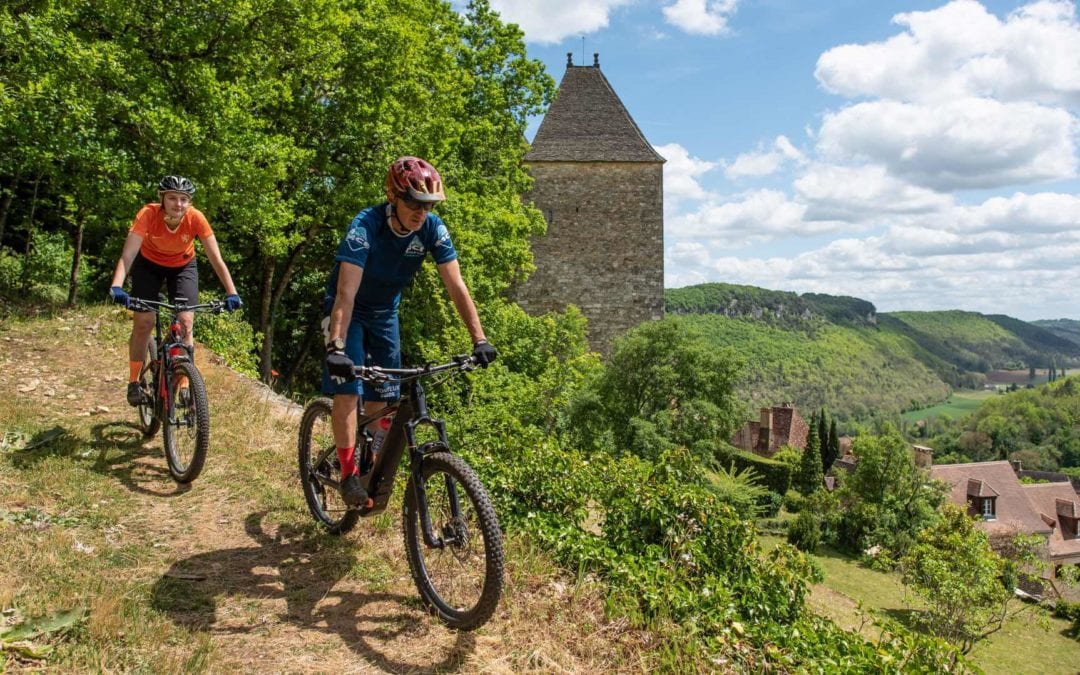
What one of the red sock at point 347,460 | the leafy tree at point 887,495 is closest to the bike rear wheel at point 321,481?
the red sock at point 347,460

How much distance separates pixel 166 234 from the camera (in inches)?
202

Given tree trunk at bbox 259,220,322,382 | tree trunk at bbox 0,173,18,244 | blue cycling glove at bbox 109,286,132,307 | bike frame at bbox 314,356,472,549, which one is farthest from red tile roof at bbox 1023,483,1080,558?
tree trunk at bbox 0,173,18,244

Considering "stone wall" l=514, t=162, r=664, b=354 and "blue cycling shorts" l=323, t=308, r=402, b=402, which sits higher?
"stone wall" l=514, t=162, r=664, b=354

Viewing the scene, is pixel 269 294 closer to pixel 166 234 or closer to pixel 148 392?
pixel 148 392

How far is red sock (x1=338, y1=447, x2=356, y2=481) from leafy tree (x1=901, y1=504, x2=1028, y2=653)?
23269 mm

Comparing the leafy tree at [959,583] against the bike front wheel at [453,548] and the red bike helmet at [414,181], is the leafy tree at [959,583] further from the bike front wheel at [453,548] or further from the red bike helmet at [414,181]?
the red bike helmet at [414,181]

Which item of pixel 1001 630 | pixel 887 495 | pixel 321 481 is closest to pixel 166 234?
pixel 321 481

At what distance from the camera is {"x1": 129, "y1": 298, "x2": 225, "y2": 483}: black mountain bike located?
15.8 feet

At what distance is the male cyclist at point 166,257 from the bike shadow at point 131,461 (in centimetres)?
42

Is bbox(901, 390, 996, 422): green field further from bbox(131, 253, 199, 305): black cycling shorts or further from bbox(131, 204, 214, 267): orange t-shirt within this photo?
bbox(131, 204, 214, 267): orange t-shirt

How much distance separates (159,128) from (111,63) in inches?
40.6

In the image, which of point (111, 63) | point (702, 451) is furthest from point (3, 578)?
point (702, 451)

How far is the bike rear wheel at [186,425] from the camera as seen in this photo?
15.8 ft

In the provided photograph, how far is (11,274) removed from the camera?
499 inches
